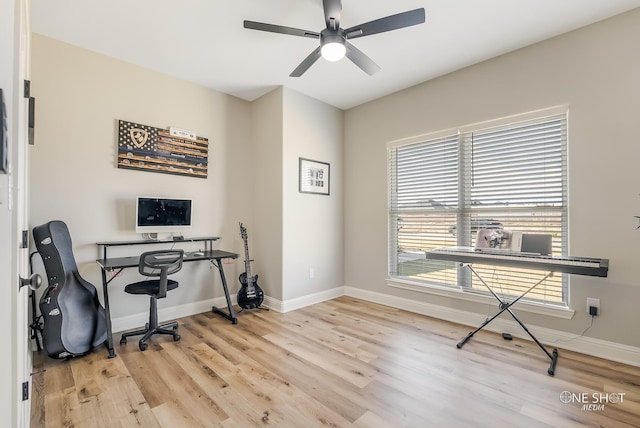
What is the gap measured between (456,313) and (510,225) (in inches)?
42.0

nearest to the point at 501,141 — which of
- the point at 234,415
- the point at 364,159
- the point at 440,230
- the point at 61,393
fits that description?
the point at 440,230

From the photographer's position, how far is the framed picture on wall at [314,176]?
150 inches

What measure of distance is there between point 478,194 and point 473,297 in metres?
1.06

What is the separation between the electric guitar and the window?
168 centimetres

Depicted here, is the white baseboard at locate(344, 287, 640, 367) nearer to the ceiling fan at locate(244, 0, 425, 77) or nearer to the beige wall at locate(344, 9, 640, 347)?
the beige wall at locate(344, 9, 640, 347)

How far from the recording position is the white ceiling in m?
2.28

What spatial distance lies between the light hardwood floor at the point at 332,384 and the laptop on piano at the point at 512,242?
845 millimetres

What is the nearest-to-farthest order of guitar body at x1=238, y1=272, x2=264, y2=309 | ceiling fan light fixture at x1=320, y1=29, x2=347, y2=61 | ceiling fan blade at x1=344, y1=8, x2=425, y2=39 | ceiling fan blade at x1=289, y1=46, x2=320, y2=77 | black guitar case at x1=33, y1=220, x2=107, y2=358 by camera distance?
ceiling fan blade at x1=344, y1=8, x2=425, y2=39, ceiling fan light fixture at x1=320, y1=29, x2=347, y2=61, black guitar case at x1=33, y1=220, x2=107, y2=358, ceiling fan blade at x1=289, y1=46, x2=320, y2=77, guitar body at x1=238, y1=272, x2=264, y2=309

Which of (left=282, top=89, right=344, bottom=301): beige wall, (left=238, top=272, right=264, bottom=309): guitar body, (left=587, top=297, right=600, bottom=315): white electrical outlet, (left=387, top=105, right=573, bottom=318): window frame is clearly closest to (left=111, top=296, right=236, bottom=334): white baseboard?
(left=238, top=272, right=264, bottom=309): guitar body

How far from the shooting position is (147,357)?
2.44 m

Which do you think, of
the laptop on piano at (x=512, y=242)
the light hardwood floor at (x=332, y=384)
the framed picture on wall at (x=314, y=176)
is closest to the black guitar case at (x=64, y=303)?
the light hardwood floor at (x=332, y=384)

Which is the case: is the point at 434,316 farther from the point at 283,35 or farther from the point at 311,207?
the point at 283,35

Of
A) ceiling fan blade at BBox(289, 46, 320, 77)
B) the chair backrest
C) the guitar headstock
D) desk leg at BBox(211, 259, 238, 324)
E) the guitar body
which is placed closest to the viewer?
ceiling fan blade at BBox(289, 46, 320, 77)

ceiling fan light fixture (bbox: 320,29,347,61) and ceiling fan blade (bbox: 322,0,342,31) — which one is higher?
ceiling fan blade (bbox: 322,0,342,31)
